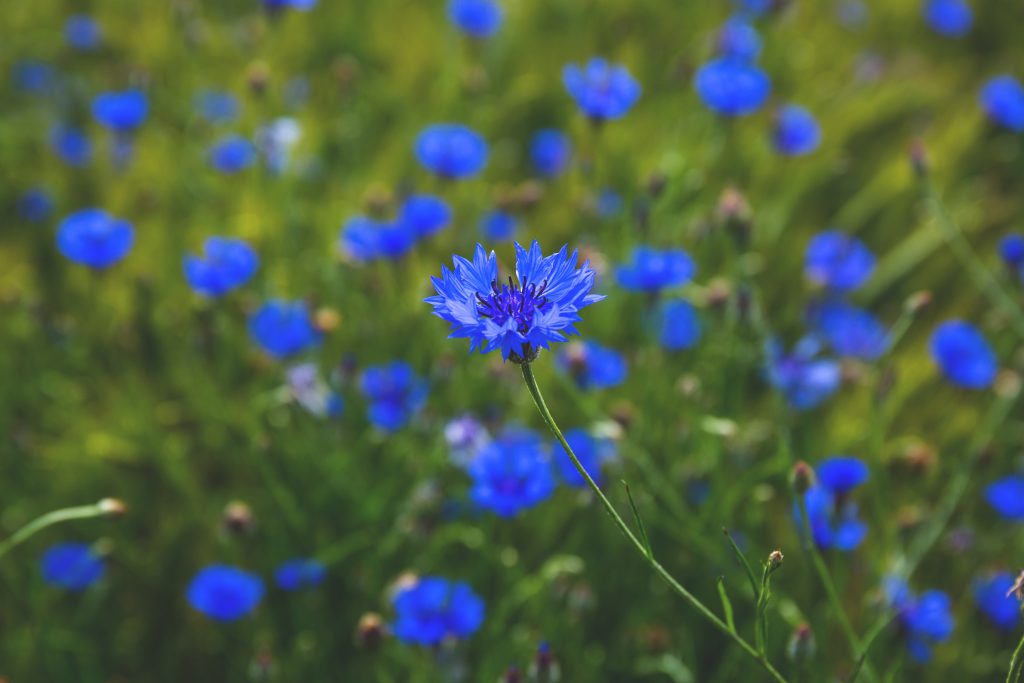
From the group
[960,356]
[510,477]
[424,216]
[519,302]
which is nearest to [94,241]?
[424,216]

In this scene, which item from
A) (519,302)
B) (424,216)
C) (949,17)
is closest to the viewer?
(519,302)

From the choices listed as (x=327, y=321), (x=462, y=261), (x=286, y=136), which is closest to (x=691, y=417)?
(x=327, y=321)

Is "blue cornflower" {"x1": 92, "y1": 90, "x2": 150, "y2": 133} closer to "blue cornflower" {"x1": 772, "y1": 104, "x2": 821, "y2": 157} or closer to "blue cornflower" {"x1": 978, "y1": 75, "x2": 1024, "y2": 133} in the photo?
"blue cornflower" {"x1": 772, "y1": 104, "x2": 821, "y2": 157}

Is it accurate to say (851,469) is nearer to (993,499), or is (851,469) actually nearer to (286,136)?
(993,499)

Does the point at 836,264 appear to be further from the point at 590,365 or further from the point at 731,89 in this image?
the point at 590,365

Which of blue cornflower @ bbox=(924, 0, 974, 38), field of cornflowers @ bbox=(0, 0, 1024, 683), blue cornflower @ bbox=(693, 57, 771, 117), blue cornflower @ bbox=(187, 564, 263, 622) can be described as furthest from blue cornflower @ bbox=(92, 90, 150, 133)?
blue cornflower @ bbox=(924, 0, 974, 38)

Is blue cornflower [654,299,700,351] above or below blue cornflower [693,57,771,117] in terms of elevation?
below

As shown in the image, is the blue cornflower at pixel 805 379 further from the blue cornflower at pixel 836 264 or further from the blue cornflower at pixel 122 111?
the blue cornflower at pixel 122 111
